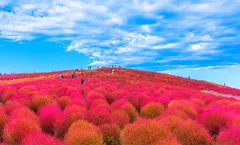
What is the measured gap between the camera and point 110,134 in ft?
32.0

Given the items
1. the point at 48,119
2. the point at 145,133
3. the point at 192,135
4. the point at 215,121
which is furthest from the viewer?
the point at 48,119

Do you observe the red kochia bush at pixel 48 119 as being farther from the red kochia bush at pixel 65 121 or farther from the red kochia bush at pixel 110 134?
the red kochia bush at pixel 110 134

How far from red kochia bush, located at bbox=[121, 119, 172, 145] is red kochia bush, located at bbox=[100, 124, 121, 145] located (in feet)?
6.65

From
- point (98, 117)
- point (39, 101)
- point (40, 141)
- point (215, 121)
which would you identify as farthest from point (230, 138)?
point (39, 101)

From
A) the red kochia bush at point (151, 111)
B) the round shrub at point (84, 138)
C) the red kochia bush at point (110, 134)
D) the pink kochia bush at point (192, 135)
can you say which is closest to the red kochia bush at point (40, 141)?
the round shrub at point (84, 138)

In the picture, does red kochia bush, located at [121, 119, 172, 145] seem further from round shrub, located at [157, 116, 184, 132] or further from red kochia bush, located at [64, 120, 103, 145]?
round shrub, located at [157, 116, 184, 132]

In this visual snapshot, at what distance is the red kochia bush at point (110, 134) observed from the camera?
31.7ft

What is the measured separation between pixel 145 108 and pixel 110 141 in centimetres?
458

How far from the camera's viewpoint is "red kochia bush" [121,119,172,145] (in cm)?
724

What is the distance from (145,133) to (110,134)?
2663mm

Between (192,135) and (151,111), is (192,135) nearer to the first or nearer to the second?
(192,135)

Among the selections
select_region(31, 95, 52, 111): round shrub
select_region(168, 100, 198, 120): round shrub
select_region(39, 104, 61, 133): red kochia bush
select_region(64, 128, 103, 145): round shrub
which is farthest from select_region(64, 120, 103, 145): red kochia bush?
select_region(31, 95, 52, 111): round shrub

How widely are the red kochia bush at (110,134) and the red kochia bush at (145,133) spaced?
6.65 feet

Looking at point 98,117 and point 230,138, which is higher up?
point 98,117
